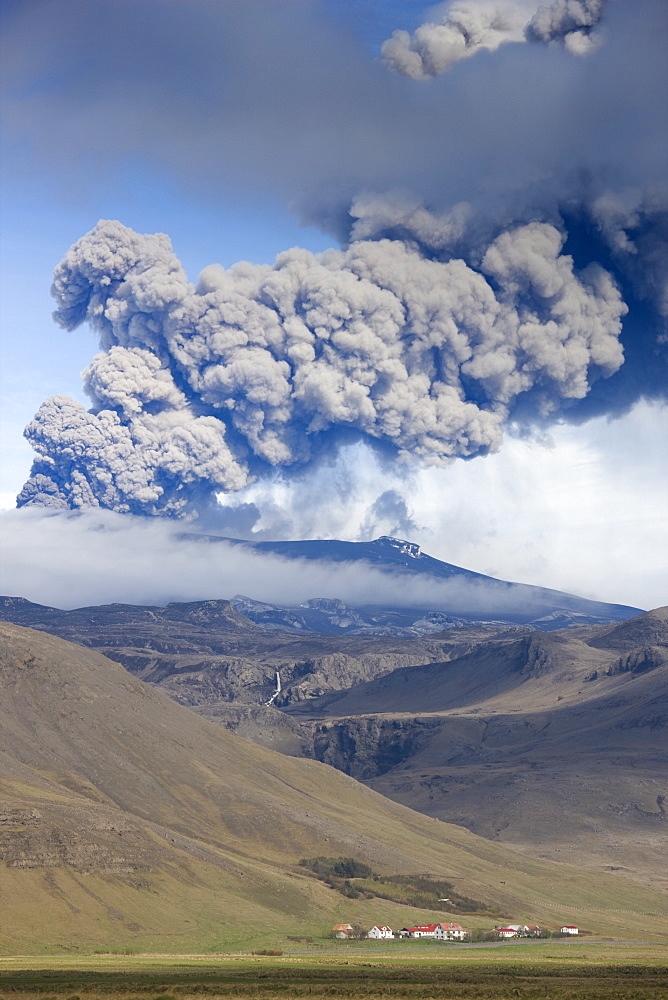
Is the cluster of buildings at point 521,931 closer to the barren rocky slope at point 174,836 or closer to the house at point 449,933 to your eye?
the house at point 449,933

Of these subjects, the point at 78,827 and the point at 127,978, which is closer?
the point at 127,978

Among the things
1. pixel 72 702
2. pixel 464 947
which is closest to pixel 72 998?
pixel 464 947

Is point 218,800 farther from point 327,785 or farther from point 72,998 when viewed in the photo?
point 72,998

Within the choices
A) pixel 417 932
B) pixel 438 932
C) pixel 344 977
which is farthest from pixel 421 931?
pixel 344 977

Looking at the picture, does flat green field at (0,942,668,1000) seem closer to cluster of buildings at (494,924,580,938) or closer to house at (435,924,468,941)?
house at (435,924,468,941)

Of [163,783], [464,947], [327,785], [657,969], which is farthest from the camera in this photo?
[327,785]

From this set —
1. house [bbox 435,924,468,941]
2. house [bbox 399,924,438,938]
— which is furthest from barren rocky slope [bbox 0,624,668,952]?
house [bbox 435,924,468,941]

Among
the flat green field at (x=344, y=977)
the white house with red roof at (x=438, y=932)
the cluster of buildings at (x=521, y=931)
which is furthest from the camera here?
the cluster of buildings at (x=521, y=931)

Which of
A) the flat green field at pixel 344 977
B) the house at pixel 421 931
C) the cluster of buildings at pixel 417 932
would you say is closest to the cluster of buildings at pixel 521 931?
the cluster of buildings at pixel 417 932
